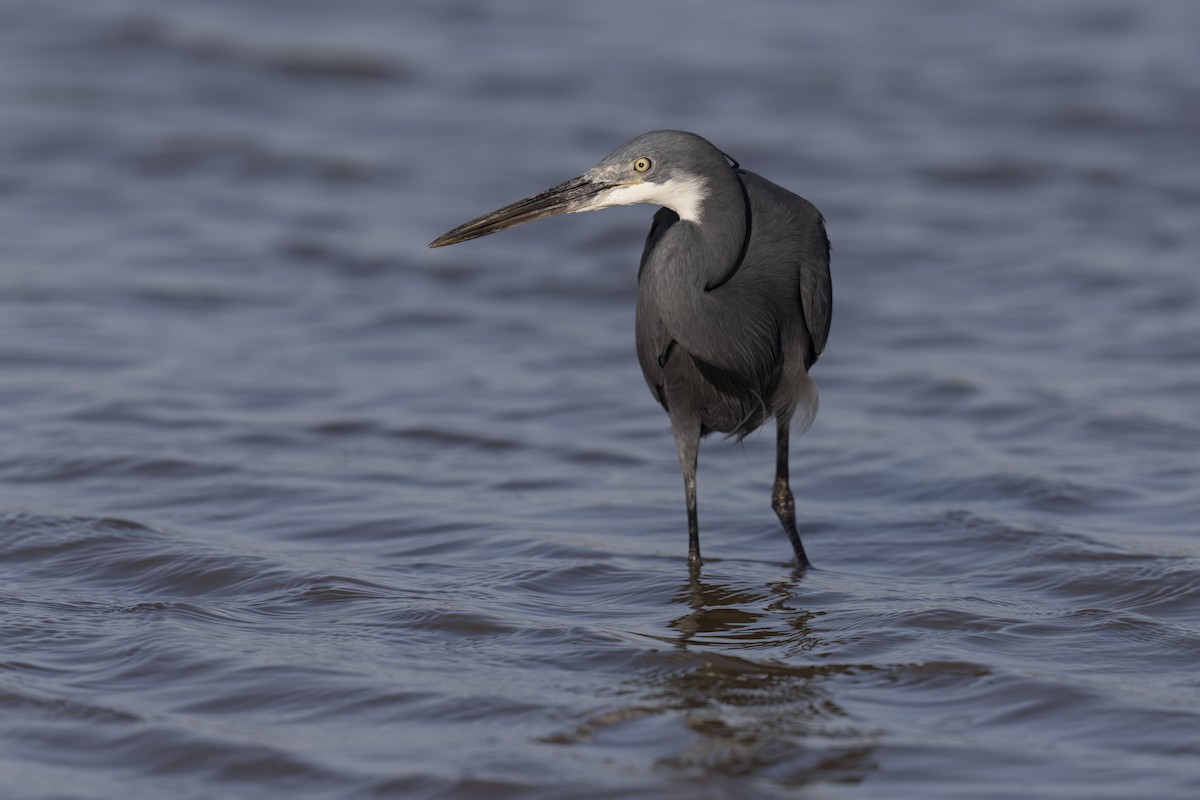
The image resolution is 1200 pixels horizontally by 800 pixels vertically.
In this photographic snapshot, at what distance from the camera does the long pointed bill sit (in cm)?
545

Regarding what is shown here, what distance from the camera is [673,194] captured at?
534cm

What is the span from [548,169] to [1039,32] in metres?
5.42

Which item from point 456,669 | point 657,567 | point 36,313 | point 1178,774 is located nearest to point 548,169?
point 36,313

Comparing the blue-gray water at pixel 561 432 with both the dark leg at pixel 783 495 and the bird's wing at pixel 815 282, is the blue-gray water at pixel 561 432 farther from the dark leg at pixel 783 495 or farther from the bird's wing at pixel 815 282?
the bird's wing at pixel 815 282

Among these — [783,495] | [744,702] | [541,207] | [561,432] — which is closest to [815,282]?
[783,495]

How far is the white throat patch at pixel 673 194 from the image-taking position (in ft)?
17.4

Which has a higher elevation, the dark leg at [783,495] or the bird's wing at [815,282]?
the bird's wing at [815,282]

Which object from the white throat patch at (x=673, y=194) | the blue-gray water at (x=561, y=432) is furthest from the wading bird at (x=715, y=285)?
the blue-gray water at (x=561, y=432)

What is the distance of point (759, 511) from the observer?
6.57 metres

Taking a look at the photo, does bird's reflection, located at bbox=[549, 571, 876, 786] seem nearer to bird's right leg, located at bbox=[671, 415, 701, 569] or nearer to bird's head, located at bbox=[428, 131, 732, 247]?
bird's right leg, located at bbox=[671, 415, 701, 569]

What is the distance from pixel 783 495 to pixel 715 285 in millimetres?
997

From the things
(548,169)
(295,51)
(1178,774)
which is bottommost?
(1178,774)

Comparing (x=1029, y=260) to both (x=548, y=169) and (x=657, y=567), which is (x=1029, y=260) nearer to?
(x=548, y=169)

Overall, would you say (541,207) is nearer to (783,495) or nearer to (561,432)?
(783,495)
